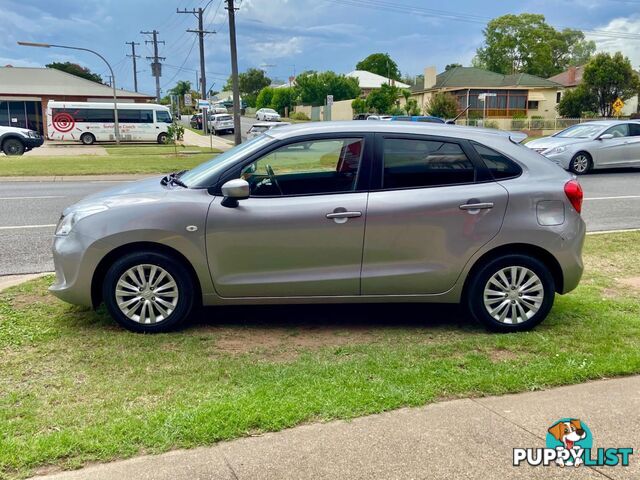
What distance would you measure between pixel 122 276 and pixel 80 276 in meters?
0.32

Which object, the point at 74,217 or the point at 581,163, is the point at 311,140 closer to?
the point at 74,217

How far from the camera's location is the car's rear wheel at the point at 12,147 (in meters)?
26.8

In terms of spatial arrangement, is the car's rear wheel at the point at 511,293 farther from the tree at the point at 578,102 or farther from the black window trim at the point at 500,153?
the tree at the point at 578,102

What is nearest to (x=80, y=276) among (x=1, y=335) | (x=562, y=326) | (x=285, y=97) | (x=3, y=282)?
(x=1, y=335)

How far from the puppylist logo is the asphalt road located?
19.0ft

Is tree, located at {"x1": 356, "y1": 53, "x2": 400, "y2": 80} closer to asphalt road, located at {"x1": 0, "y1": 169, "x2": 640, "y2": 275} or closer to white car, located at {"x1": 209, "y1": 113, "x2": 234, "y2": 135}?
white car, located at {"x1": 209, "y1": 113, "x2": 234, "y2": 135}

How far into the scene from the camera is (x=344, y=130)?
15.9ft

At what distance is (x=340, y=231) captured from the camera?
4629mm

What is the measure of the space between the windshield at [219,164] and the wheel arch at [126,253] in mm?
559

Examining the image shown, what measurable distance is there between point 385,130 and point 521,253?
4.85 feet

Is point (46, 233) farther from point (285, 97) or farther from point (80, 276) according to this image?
point (285, 97)

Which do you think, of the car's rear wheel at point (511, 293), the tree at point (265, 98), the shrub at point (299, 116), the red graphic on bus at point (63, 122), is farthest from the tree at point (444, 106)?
the car's rear wheel at point (511, 293)

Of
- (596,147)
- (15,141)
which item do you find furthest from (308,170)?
(15,141)

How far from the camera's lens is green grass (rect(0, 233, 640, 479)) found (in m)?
3.19
